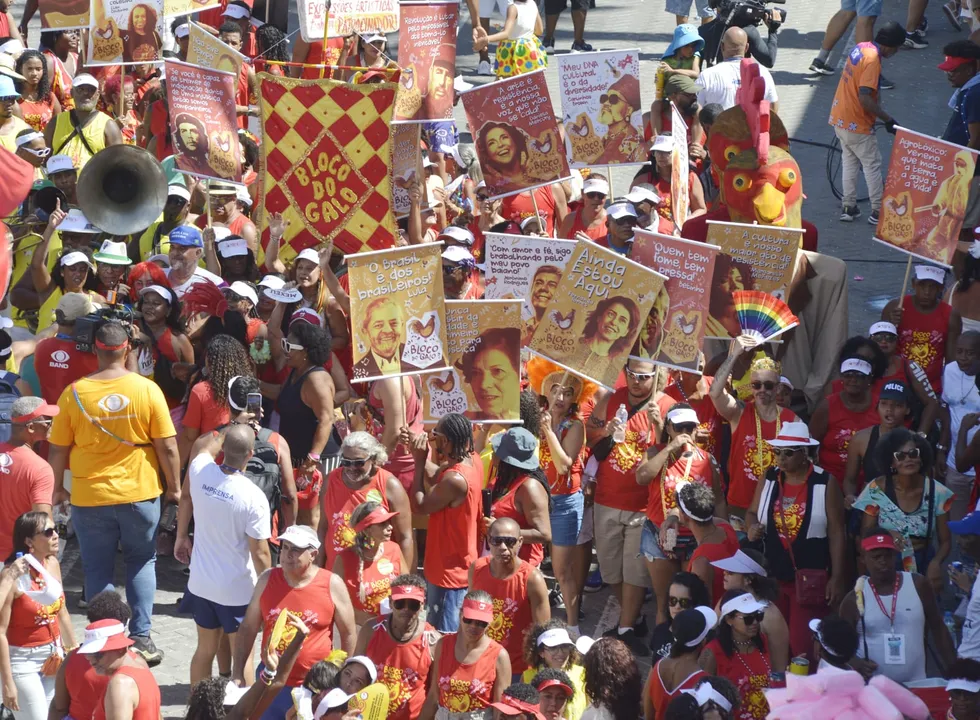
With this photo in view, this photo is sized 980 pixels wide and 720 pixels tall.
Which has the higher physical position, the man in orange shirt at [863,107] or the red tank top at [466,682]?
the man in orange shirt at [863,107]

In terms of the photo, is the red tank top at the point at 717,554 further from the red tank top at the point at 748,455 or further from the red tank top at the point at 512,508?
the red tank top at the point at 512,508

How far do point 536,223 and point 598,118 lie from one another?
0.95 metres

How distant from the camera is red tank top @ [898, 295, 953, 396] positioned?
9.99 meters

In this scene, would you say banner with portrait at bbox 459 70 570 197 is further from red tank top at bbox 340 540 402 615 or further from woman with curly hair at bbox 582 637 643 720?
woman with curly hair at bbox 582 637 643 720

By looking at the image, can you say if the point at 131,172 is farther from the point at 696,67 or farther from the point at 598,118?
the point at 696,67

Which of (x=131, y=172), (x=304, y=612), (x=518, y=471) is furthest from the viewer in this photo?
(x=131, y=172)

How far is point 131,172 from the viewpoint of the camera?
37.6ft

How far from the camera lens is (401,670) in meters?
7.54

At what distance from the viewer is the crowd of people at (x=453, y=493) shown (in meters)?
7.49

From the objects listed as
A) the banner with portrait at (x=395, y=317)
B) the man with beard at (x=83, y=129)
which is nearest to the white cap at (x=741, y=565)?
Answer: the banner with portrait at (x=395, y=317)

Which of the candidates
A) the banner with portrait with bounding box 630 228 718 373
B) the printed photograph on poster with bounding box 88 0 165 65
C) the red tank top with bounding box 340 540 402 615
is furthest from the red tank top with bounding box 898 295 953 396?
the printed photograph on poster with bounding box 88 0 165 65

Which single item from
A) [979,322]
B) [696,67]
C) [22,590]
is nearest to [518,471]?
[22,590]

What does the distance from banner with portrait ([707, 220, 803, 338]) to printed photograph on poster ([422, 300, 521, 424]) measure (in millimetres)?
1312

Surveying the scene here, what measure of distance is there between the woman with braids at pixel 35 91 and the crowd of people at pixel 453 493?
2.64 meters
